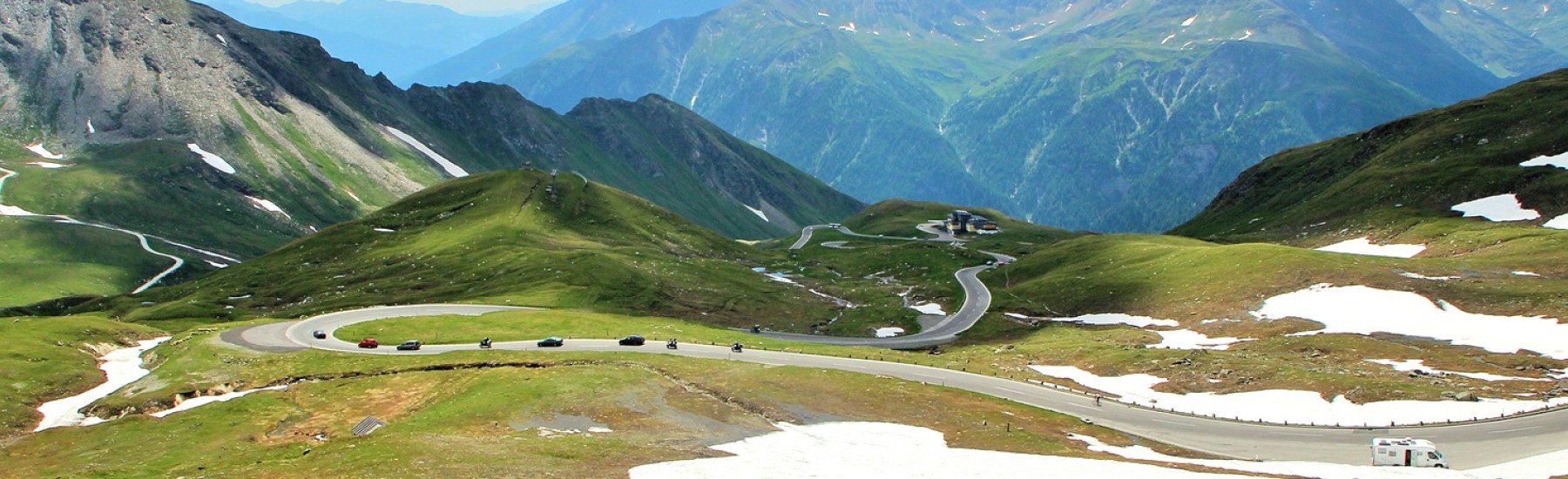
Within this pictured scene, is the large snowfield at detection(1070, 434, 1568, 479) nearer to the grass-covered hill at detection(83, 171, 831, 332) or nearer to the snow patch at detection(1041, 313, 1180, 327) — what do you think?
the snow patch at detection(1041, 313, 1180, 327)

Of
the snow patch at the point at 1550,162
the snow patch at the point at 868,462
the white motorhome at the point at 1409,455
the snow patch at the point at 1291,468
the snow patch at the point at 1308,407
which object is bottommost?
the snow patch at the point at 868,462

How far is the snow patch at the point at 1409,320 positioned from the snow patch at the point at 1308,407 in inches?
1096

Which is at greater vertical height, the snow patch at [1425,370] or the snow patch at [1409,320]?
the snow patch at [1409,320]

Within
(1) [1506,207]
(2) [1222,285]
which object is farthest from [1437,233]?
(2) [1222,285]

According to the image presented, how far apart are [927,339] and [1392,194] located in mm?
115803

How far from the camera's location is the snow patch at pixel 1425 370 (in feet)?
295

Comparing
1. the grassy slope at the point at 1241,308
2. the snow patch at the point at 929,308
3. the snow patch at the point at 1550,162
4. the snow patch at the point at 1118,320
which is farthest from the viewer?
the snow patch at the point at 1550,162

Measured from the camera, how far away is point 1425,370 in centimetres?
9544

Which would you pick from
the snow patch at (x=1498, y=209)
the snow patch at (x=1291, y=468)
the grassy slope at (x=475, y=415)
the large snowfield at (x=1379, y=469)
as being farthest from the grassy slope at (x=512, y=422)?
the snow patch at (x=1498, y=209)

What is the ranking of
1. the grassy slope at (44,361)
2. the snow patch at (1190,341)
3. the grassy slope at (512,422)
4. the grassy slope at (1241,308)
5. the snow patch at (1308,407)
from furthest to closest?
the snow patch at (1190,341), the grassy slope at (1241,308), the snow patch at (1308,407), the grassy slope at (44,361), the grassy slope at (512,422)

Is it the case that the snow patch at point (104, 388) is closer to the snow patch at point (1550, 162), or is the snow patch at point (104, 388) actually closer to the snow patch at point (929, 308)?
the snow patch at point (929, 308)

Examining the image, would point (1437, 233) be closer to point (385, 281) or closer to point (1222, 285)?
point (1222, 285)

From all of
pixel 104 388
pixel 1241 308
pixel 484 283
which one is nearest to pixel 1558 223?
pixel 1241 308

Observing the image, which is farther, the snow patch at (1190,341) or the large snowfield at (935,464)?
the snow patch at (1190,341)
